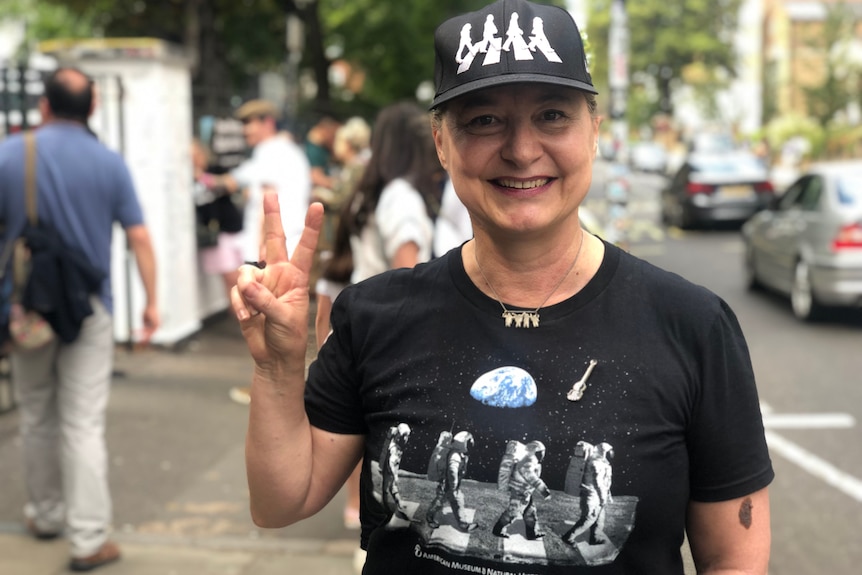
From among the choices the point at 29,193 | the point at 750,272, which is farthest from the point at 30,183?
the point at 750,272

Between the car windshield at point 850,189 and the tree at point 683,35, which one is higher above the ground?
the tree at point 683,35

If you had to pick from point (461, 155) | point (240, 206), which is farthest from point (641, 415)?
point (240, 206)

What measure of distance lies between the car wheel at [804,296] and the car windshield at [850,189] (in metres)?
0.77

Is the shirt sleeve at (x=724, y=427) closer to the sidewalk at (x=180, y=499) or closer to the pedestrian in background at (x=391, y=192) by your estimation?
the pedestrian in background at (x=391, y=192)

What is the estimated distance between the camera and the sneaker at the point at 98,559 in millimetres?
4703

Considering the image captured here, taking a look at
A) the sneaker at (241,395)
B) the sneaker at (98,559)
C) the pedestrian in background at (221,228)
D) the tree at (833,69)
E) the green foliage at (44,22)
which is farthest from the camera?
the tree at (833,69)

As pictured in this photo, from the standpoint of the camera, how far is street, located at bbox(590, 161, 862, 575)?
5.18 m

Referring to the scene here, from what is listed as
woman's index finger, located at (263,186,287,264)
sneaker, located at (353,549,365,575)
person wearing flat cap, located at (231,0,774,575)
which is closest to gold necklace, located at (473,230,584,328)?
person wearing flat cap, located at (231,0,774,575)

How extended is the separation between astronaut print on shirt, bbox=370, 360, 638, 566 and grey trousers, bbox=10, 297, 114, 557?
10.8 feet

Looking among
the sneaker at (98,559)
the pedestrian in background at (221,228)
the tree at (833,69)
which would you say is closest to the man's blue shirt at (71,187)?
the sneaker at (98,559)

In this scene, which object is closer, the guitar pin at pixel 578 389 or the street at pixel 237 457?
the guitar pin at pixel 578 389

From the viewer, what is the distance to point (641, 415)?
1.74m

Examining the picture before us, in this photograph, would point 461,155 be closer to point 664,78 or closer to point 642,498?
point 642,498

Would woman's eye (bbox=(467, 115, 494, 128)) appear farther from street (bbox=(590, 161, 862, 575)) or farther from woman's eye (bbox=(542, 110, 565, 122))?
street (bbox=(590, 161, 862, 575))
